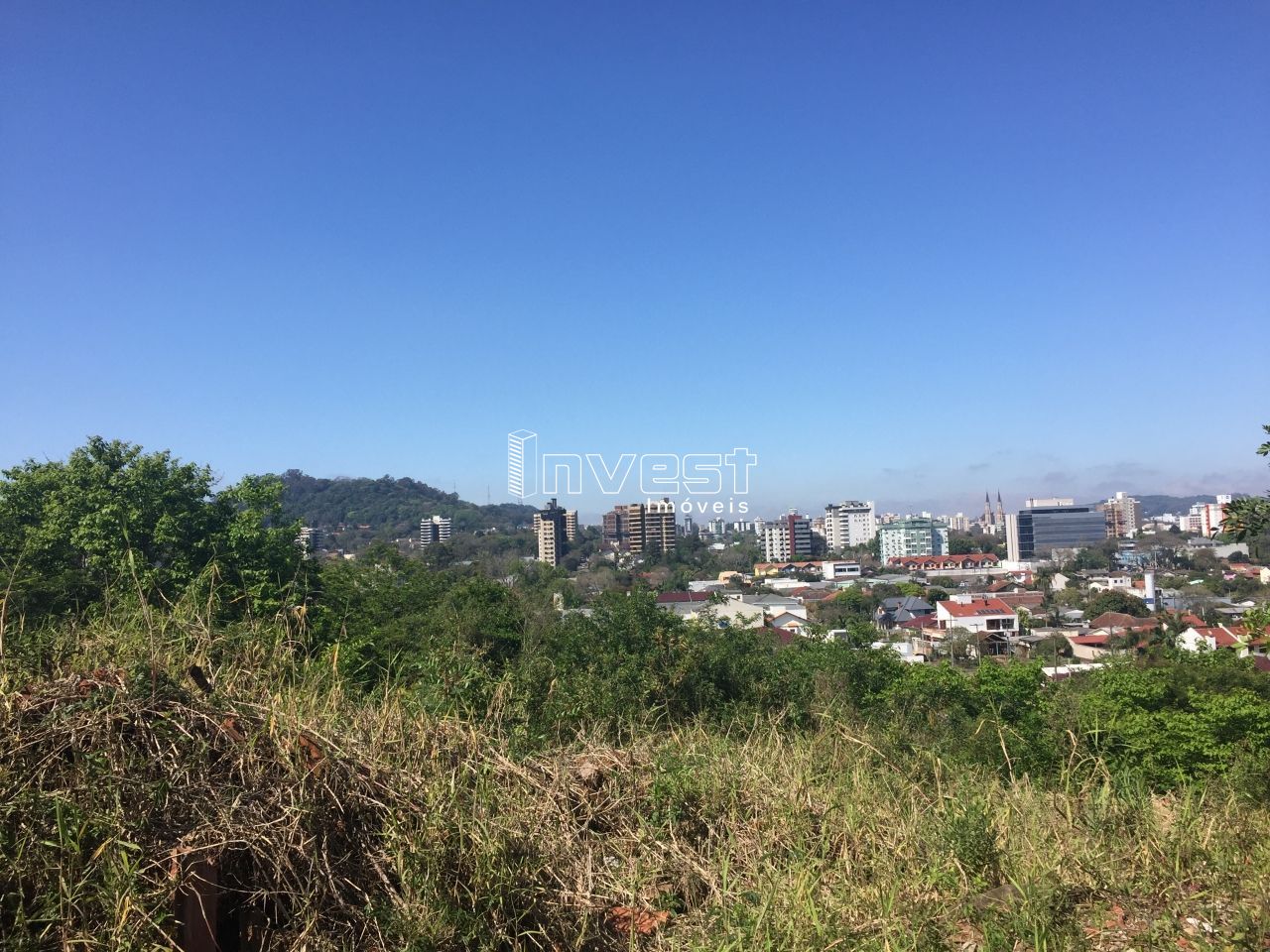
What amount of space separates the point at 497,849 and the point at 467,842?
0.10 meters

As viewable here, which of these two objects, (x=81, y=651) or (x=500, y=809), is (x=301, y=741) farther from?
(x=81, y=651)

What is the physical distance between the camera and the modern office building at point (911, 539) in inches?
3241

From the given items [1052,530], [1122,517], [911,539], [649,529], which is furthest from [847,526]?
[649,529]

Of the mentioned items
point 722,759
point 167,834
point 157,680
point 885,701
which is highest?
point 157,680

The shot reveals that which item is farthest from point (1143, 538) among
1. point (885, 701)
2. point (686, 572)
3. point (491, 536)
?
point (885, 701)

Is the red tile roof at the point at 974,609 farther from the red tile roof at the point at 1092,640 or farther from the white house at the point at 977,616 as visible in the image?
the red tile roof at the point at 1092,640

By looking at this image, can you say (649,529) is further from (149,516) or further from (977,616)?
(149,516)

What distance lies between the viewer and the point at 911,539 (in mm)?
82312

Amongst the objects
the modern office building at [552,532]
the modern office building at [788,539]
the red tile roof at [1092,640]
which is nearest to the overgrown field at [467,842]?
the red tile roof at [1092,640]

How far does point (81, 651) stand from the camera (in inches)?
104

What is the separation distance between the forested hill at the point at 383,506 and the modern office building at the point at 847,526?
127 feet

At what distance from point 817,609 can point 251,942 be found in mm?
38356

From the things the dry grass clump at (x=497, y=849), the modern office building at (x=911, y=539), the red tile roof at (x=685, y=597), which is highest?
the dry grass clump at (x=497, y=849)

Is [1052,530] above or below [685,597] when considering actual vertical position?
below
